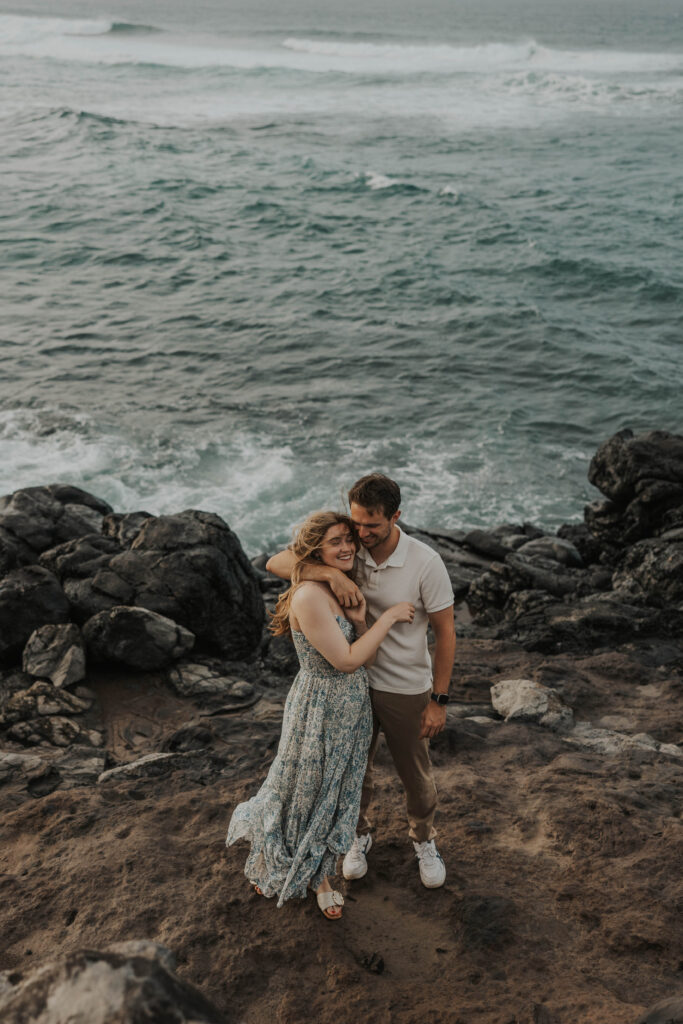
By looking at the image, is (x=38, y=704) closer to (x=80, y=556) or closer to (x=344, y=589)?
(x=80, y=556)

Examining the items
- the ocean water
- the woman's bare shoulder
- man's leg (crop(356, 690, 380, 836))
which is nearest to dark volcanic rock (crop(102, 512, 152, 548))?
the ocean water

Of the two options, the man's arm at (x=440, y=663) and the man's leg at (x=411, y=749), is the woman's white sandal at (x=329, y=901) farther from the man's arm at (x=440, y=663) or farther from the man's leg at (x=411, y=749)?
the man's arm at (x=440, y=663)

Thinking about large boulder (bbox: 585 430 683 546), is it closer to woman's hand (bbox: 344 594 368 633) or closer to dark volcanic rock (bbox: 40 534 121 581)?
dark volcanic rock (bbox: 40 534 121 581)

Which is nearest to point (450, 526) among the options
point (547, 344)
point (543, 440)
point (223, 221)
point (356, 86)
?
point (543, 440)

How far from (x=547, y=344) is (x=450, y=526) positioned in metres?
8.22

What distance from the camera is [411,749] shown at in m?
4.50

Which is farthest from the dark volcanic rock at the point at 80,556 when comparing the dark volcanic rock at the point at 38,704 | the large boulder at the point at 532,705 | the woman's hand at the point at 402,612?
the woman's hand at the point at 402,612

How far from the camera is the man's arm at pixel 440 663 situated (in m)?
4.34

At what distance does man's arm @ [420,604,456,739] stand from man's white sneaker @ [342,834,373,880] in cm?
79

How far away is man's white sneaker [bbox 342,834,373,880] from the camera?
4684 mm

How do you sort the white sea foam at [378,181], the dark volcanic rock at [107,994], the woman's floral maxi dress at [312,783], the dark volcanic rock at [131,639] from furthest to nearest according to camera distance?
the white sea foam at [378,181], the dark volcanic rock at [131,639], the woman's floral maxi dress at [312,783], the dark volcanic rock at [107,994]

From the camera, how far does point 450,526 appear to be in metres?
13.2

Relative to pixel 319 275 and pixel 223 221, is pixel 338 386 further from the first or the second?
pixel 223 221

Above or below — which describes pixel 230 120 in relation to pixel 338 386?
above
